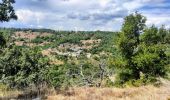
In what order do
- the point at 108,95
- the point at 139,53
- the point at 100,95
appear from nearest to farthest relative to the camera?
the point at 100,95, the point at 108,95, the point at 139,53

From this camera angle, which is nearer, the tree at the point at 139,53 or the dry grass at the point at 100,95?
the dry grass at the point at 100,95

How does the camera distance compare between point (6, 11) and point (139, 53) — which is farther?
point (139, 53)

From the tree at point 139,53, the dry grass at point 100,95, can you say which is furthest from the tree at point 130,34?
the dry grass at point 100,95

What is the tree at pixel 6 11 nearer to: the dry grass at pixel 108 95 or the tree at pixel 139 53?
the dry grass at pixel 108 95

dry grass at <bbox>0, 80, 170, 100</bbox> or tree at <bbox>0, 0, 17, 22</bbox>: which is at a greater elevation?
tree at <bbox>0, 0, 17, 22</bbox>

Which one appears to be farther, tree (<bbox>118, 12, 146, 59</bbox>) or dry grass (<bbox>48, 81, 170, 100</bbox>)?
tree (<bbox>118, 12, 146, 59</bbox>)

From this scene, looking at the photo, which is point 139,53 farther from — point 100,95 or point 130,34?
point 100,95

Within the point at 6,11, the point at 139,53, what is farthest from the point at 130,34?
the point at 6,11

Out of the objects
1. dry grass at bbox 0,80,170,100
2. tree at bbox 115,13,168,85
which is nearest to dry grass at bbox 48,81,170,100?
dry grass at bbox 0,80,170,100

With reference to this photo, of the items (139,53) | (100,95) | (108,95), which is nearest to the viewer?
(100,95)

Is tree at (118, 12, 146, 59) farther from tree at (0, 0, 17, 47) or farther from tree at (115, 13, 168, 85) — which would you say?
tree at (0, 0, 17, 47)

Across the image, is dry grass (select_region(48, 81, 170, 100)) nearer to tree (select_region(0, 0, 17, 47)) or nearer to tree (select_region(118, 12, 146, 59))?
tree (select_region(0, 0, 17, 47))

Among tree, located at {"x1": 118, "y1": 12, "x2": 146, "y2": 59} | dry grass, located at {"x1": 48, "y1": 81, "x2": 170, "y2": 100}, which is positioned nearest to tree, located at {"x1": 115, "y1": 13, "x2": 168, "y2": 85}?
tree, located at {"x1": 118, "y1": 12, "x2": 146, "y2": 59}

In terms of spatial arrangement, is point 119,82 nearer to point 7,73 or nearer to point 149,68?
point 149,68
